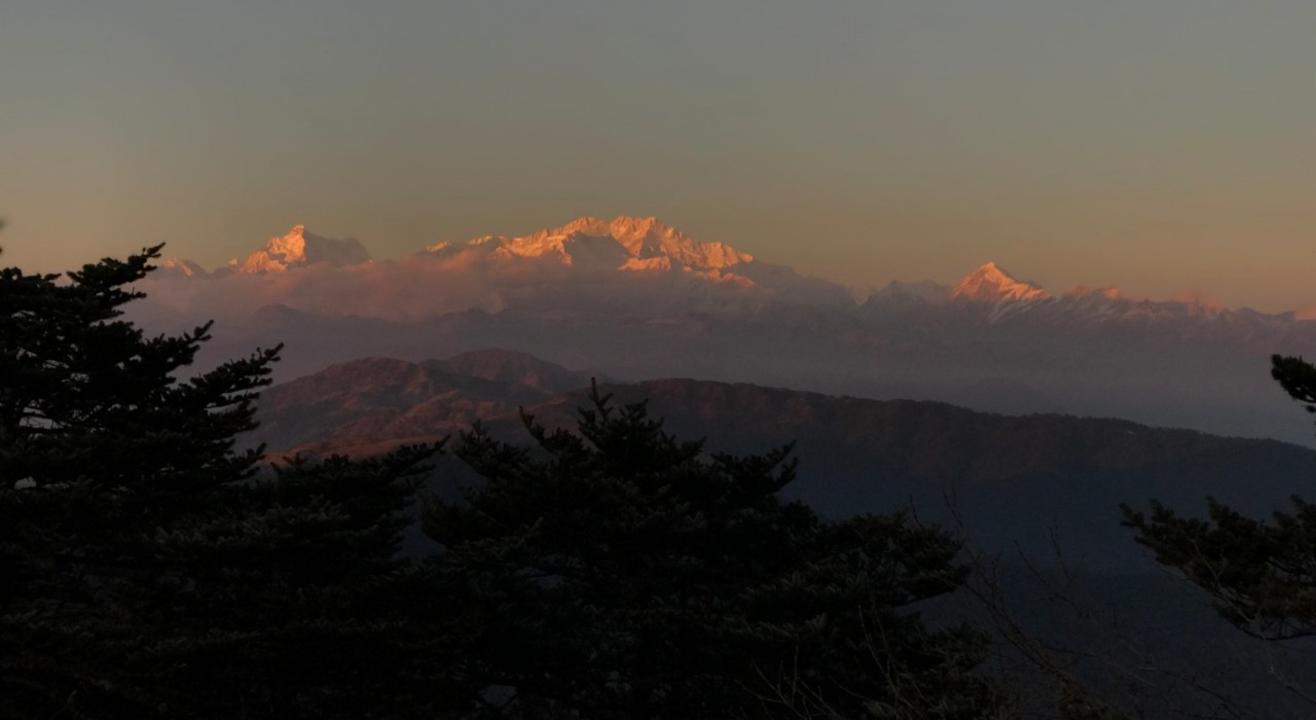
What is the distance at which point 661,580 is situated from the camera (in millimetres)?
29578

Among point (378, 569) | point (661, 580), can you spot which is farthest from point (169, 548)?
point (661, 580)

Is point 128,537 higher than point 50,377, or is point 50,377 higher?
point 50,377

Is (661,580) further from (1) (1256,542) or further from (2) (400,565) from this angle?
(1) (1256,542)

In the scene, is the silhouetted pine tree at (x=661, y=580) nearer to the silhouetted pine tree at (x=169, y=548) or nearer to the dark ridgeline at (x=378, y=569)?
the dark ridgeline at (x=378, y=569)

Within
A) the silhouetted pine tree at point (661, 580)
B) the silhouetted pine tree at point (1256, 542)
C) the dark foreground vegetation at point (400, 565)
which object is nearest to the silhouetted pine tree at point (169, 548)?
the dark foreground vegetation at point (400, 565)

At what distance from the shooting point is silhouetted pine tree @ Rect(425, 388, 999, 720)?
2564 centimetres

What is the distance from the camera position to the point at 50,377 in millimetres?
26594

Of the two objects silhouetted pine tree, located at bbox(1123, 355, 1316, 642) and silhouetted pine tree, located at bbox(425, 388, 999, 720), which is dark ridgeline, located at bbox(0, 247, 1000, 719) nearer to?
silhouetted pine tree, located at bbox(425, 388, 999, 720)

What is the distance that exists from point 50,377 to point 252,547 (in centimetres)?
832

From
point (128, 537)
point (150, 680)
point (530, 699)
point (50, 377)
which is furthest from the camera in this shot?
point (530, 699)

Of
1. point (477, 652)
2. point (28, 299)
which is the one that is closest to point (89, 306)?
point (28, 299)

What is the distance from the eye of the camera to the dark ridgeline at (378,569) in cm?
2225

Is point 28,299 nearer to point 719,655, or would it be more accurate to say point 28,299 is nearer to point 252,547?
point 252,547

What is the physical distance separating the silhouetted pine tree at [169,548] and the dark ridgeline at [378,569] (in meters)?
0.07
